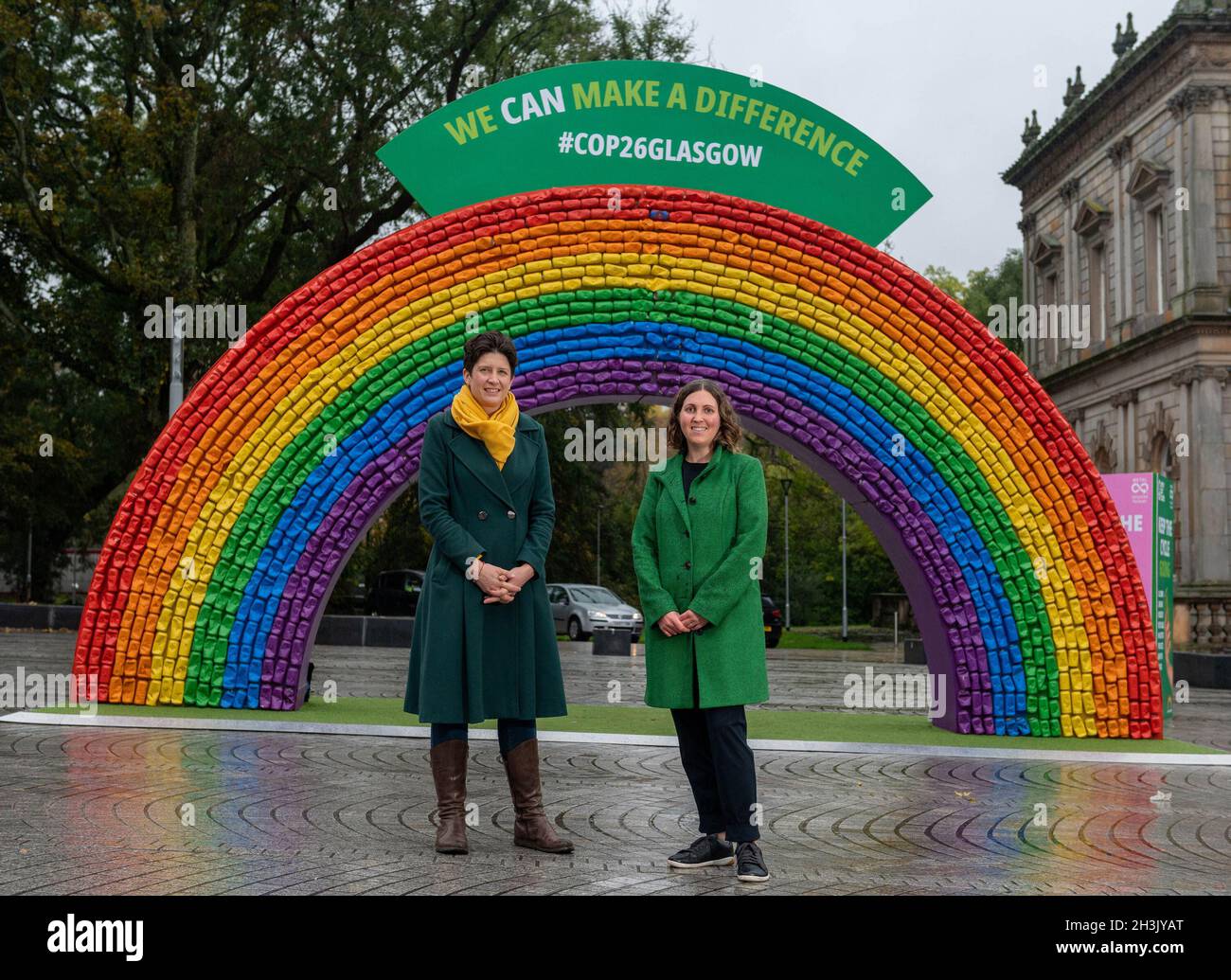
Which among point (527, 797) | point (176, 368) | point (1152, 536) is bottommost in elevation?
point (527, 797)

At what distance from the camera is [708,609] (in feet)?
19.5

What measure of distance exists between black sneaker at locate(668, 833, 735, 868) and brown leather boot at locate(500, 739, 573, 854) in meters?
0.53

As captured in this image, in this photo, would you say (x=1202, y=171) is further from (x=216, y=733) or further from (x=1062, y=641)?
(x=216, y=733)

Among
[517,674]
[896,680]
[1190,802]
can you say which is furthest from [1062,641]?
[896,680]

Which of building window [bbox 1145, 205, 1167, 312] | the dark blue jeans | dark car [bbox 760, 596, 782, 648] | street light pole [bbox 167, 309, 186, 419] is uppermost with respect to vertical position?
building window [bbox 1145, 205, 1167, 312]

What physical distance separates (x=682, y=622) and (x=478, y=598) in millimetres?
930

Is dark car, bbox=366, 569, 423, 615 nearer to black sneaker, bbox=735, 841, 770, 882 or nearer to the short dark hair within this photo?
the short dark hair

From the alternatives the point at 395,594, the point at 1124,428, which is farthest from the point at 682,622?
the point at 1124,428

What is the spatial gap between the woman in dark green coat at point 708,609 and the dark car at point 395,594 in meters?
28.3

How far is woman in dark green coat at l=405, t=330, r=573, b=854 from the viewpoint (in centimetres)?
623

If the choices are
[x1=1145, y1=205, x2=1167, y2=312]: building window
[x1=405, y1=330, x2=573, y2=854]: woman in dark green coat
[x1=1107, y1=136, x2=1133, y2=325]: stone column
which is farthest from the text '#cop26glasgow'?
[x1=1107, y1=136, x2=1133, y2=325]: stone column

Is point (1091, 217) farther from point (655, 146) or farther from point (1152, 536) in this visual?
point (655, 146)

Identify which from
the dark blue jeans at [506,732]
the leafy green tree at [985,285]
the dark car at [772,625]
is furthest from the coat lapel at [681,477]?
the leafy green tree at [985,285]

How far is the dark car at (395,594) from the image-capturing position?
34.6 metres
